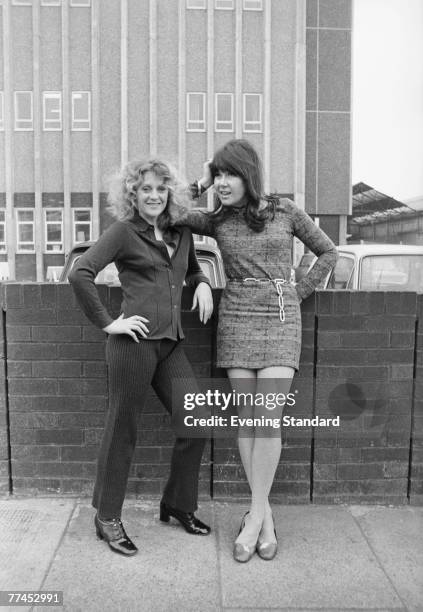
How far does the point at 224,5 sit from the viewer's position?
2725 cm

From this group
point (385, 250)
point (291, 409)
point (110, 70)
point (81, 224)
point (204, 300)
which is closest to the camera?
point (204, 300)

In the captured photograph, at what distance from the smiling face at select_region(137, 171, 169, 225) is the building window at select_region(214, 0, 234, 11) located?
2728 centimetres

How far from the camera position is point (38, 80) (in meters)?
27.3

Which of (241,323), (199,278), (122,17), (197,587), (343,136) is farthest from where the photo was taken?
(343,136)

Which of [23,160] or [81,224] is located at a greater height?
[23,160]

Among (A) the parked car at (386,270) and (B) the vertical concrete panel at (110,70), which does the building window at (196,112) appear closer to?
(B) the vertical concrete panel at (110,70)

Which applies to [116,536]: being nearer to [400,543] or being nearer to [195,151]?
[400,543]

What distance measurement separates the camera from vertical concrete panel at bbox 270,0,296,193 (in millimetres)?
27266

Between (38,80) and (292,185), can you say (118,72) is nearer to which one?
(38,80)

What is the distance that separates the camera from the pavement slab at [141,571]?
275cm

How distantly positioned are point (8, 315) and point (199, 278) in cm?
125

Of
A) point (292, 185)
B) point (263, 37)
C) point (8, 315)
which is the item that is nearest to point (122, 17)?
point (263, 37)

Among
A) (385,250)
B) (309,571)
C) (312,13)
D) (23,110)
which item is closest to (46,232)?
(23,110)

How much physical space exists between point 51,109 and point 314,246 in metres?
26.9
